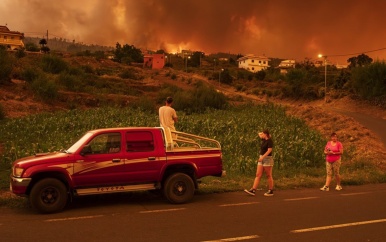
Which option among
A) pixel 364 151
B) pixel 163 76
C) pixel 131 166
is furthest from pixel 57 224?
pixel 163 76

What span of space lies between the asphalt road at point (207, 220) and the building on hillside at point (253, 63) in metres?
132

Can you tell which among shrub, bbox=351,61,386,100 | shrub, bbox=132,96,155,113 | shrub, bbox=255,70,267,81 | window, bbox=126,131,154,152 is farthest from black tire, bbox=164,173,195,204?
shrub, bbox=255,70,267,81

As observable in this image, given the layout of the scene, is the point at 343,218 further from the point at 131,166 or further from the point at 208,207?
the point at 131,166

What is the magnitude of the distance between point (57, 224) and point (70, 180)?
132 cm

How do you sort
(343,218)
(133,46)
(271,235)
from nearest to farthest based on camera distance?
(271,235) → (343,218) → (133,46)

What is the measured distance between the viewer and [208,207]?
9656 mm

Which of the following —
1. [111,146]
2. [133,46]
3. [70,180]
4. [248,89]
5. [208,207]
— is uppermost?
[133,46]

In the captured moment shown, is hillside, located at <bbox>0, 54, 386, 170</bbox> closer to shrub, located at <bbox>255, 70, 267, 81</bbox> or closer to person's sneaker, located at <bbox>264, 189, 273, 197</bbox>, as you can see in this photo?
person's sneaker, located at <bbox>264, 189, 273, 197</bbox>

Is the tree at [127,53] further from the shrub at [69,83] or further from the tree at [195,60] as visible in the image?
the shrub at [69,83]

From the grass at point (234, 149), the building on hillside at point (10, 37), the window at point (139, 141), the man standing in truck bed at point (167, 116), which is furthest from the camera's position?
the building on hillside at point (10, 37)

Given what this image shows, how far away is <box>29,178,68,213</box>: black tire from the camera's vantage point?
867cm

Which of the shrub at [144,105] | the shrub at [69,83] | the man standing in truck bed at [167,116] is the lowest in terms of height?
the man standing in truck bed at [167,116]

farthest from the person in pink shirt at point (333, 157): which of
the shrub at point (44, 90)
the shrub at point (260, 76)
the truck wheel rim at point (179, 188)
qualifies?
the shrub at point (260, 76)

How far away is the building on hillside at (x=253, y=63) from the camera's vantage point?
466 ft
